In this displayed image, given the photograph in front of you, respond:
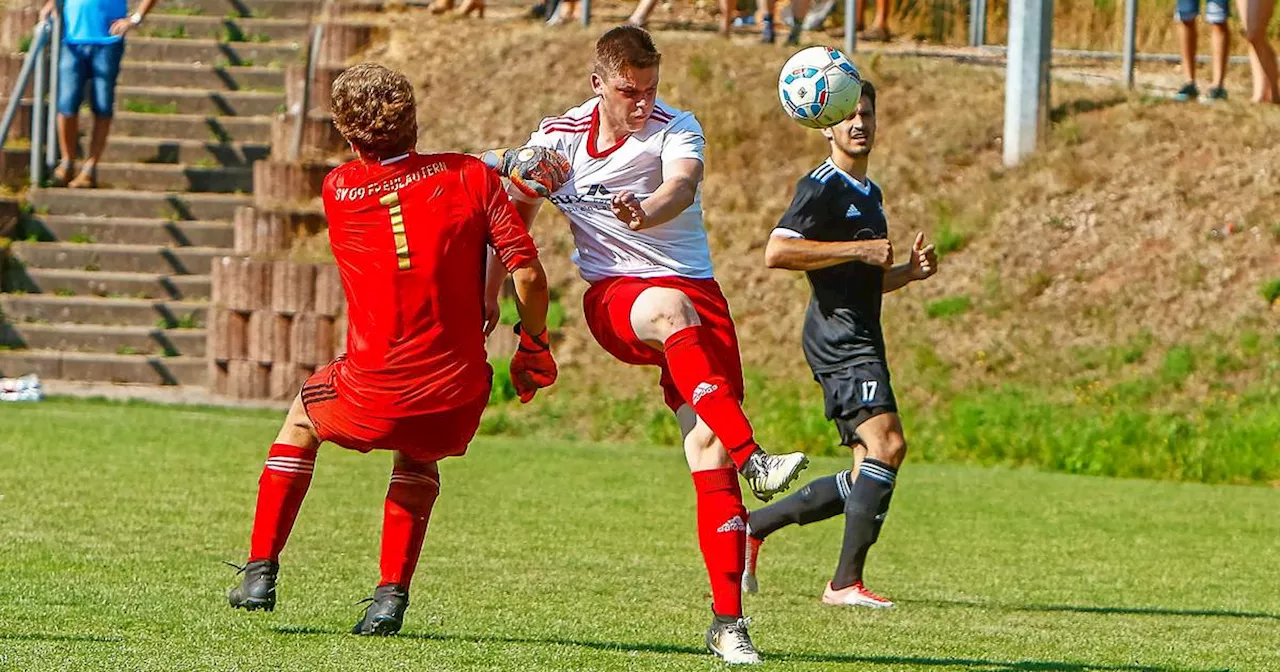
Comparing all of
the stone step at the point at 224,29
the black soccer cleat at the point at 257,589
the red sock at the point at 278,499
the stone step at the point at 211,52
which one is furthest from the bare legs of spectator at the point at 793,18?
the black soccer cleat at the point at 257,589

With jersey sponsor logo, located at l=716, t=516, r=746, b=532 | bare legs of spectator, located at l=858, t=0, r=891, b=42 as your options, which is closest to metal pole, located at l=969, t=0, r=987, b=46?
bare legs of spectator, located at l=858, t=0, r=891, b=42

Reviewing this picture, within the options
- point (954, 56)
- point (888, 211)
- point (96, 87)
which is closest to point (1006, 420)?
point (888, 211)

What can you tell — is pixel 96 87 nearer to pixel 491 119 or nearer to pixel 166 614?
pixel 491 119

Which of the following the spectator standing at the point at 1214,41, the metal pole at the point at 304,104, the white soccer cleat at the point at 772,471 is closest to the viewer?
the white soccer cleat at the point at 772,471

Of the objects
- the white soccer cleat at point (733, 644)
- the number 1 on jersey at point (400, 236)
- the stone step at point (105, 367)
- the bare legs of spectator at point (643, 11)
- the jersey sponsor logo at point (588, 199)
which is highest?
the bare legs of spectator at point (643, 11)

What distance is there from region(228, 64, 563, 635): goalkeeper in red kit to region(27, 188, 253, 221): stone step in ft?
45.4

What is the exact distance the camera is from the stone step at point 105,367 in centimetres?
1859

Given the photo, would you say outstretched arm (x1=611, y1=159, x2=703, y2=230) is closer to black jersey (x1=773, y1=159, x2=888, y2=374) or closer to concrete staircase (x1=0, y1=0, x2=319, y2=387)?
black jersey (x1=773, y1=159, x2=888, y2=374)

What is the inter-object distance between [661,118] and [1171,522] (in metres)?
6.15

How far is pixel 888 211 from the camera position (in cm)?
1903

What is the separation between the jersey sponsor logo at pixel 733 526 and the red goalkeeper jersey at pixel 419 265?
0.89 m

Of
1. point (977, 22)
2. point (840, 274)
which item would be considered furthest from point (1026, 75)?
point (840, 274)

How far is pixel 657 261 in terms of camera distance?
270 inches

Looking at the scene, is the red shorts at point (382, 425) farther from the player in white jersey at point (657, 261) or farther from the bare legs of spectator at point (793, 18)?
the bare legs of spectator at point (793, 18)
